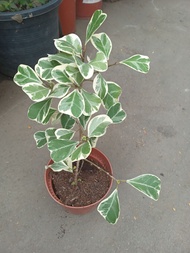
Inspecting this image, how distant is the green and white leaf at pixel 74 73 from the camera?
2.60 ft

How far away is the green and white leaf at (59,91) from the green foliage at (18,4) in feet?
3.04

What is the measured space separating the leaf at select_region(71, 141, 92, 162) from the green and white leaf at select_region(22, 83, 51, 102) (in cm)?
18

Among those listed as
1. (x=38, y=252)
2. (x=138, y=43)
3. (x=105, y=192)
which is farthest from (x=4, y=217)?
(x=138, y=43)

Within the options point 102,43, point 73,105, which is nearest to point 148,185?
point 73,105

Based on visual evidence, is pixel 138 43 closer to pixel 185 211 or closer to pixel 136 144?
pixel 136 144

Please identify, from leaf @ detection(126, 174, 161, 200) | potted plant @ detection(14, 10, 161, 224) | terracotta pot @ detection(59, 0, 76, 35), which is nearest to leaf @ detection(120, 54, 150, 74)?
potted plant @ detection(14, 10, 161, 224)

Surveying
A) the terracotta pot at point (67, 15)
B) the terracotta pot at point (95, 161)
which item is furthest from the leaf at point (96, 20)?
the terracotta pot at point (67, 15)

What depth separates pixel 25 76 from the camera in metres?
0.88

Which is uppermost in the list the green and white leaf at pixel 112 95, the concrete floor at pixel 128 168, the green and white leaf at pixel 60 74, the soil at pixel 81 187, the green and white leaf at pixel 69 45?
the green and white leaf at pixel 69 45

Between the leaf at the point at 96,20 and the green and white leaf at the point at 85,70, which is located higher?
the leaf at the point at 96,20

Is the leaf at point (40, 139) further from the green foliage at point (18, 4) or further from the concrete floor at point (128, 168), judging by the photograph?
the green foliage at point (18, 4)

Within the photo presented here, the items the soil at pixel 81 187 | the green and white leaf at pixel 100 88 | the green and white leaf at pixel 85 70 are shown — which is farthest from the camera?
the soil at pixel 81 187

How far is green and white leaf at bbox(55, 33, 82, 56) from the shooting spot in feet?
2.70

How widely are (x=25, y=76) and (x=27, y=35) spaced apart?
2.79 feet
